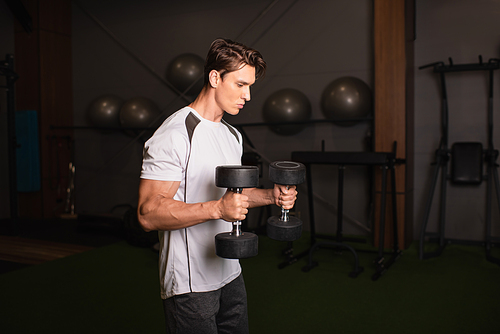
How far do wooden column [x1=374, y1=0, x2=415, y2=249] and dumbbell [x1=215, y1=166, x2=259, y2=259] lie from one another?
296 cm

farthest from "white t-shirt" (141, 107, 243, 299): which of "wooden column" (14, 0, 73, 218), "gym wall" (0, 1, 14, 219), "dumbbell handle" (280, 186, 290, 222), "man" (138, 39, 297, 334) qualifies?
"gym wall" (0, 1, 14, 219)

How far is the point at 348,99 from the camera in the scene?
3881mm

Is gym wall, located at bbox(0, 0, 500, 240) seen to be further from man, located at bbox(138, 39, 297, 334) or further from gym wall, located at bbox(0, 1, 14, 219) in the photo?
man, located at bbox(138, 39, 297, 334)

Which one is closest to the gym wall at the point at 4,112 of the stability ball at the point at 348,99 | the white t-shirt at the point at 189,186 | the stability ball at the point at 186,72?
the stability ball at the point at 186,72

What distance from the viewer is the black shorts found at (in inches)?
44.4

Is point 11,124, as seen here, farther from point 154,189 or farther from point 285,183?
point 285,183

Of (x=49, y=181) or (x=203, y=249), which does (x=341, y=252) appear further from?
(x=49, y=181)

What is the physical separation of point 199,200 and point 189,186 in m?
0.06

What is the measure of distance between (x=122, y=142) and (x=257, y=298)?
12.3 ft

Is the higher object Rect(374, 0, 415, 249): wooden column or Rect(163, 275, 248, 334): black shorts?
Rect(374, 0, 415, 249): wooden column

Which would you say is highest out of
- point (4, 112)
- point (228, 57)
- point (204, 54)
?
point (204, 54)

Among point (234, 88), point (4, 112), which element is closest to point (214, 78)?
point (234, 88)

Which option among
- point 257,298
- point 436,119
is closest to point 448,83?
point 436,119

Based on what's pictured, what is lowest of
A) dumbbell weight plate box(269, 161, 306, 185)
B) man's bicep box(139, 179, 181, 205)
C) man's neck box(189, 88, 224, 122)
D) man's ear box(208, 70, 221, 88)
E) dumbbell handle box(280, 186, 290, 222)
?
dumbbell handle box(280, 186, 290, 222)
